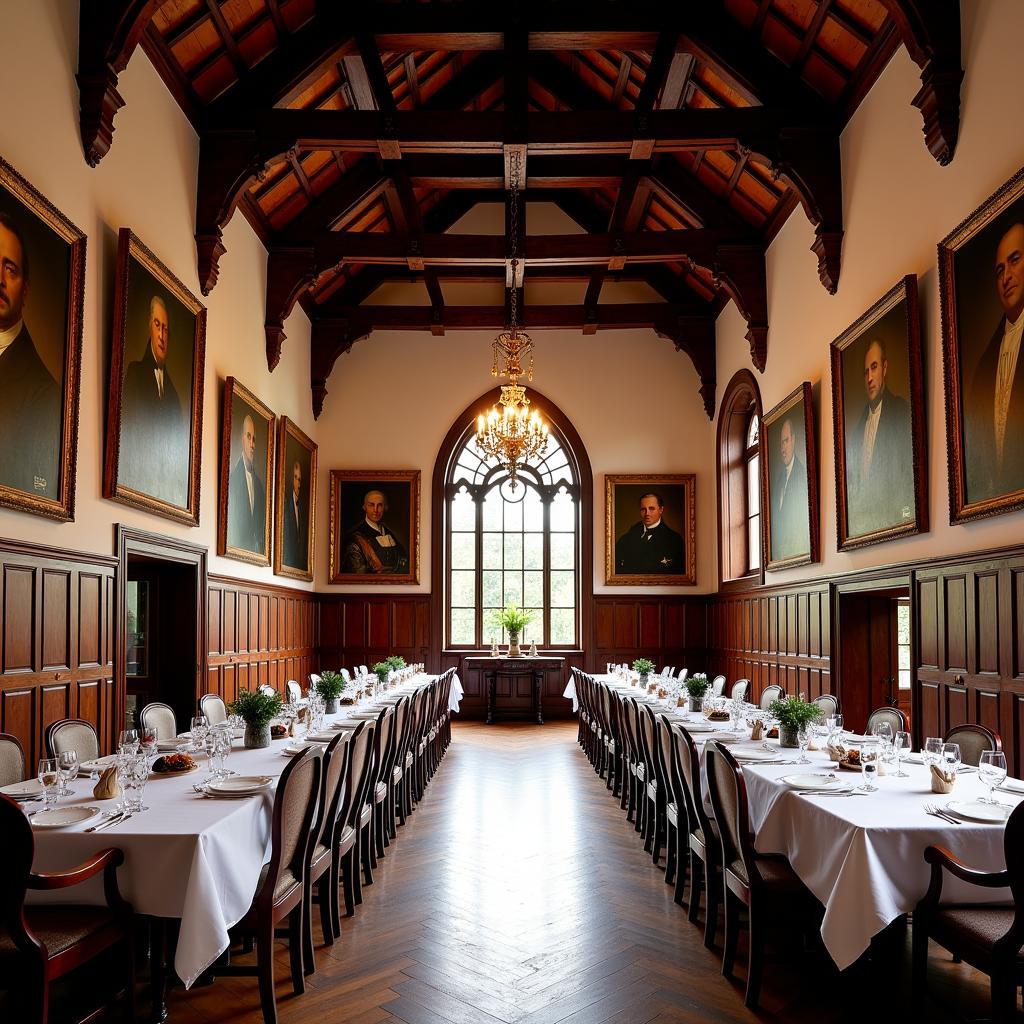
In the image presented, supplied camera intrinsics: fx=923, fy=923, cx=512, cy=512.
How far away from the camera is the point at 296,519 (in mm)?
12742

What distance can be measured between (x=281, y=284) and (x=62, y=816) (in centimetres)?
882

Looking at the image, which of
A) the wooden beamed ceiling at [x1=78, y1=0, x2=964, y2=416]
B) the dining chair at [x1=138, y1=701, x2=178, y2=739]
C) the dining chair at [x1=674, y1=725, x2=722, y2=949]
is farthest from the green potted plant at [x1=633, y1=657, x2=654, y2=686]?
the dining chair at [x1=138, y1=701, x2=178, y2=739]

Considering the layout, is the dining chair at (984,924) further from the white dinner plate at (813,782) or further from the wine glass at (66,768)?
the wine glass at (66,768)

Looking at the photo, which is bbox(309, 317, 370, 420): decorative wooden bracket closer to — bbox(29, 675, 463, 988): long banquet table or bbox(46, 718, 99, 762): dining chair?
bbox(46, 718, 99, 762): dining chair

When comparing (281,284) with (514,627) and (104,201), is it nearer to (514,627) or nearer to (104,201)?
(104,201)

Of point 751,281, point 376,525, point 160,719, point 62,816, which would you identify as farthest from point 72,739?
point 376,525

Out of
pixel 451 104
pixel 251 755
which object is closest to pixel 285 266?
pixel 451 104

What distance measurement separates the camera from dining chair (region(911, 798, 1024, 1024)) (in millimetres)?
2783

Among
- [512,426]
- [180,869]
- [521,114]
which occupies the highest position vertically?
[521,114]

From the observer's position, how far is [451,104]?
11398mm

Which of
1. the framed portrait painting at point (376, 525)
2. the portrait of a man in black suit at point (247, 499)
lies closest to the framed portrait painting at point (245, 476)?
the portrait of a man in black suit at point (247, 499)

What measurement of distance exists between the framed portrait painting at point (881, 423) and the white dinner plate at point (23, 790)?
604 cm

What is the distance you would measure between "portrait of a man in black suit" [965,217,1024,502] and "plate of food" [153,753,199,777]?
4895mm

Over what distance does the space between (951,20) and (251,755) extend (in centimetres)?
650
